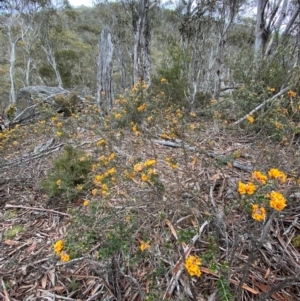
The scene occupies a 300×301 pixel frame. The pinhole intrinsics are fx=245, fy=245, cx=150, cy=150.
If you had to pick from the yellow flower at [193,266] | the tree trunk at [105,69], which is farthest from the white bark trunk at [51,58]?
the yellow flower at [193,266]

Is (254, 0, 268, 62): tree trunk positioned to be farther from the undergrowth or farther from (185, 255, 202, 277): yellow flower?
(185, 255, 202, 277): yellow flower

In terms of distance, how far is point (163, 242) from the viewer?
147cm

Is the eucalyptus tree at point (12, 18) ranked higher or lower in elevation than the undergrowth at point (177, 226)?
higher

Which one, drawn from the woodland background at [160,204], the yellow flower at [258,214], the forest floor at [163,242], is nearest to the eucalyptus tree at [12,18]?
the woodland background at [160,204]

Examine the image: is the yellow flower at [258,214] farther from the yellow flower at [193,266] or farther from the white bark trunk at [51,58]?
the white bark trunk at [51,58]

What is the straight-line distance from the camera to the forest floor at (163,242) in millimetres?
1241

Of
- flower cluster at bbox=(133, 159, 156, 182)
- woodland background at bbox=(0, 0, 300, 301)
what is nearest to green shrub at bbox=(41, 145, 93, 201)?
woodland background at bbox=(0, 0, 300, 301)

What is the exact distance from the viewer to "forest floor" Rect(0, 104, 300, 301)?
4.07 feet

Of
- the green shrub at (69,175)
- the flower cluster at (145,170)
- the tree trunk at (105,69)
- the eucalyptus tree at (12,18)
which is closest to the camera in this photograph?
the flower cluster at (145,170)

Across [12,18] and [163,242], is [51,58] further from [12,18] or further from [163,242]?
[163,242]

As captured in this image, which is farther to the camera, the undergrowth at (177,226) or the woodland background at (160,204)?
the woodland background at (160,204)

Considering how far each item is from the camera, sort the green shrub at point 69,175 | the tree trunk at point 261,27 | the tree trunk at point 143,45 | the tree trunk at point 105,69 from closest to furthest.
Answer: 1. the green shrub at point 69,175
2. the tree trunk at point 105,69
3. the tree trunk at point 261,27
4. the tree trunk at point 143,45

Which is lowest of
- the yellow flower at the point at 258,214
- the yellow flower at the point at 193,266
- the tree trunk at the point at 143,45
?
the yellow flower at the point at 193,266

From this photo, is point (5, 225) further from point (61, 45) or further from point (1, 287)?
point (61, 45)
